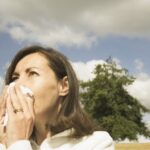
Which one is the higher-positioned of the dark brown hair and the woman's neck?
the dark brown hair

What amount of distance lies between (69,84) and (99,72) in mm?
60541

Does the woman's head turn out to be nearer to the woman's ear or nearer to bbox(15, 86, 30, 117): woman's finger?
the woman's ear

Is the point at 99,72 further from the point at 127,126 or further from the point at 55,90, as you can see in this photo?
the point at 55,90

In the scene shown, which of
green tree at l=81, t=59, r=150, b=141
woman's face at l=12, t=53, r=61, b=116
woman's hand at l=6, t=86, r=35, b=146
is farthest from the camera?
green tree at l=81, t=59, r=150, b=141

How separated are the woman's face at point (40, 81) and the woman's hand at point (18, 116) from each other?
0.24m

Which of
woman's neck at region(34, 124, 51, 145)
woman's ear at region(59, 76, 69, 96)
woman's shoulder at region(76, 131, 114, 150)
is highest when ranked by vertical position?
woman's ear at region(59, 76, 69, 96)

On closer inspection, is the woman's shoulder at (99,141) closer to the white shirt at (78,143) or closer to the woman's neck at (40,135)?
the white shirt at (78,143)

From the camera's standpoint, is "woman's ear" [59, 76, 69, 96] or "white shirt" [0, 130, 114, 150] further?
"woman's ear" [59, 76, 69, 96]

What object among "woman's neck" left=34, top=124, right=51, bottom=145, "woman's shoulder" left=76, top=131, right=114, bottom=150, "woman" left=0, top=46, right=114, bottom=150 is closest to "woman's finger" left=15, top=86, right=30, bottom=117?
"woman" left=0, top=46, right=114, bottom=150

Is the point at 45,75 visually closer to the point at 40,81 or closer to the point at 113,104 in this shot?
the point at 40,81

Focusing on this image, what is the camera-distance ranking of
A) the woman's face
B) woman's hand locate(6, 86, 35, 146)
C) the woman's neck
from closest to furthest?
woman's hand locate(6, 86, 35, 146) → the woman's face → the woman's neck

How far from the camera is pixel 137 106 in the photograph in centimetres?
6619

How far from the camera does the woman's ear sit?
515cm

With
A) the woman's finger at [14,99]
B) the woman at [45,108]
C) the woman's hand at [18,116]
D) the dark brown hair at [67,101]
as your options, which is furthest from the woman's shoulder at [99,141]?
the woman's finger at [14,99]
